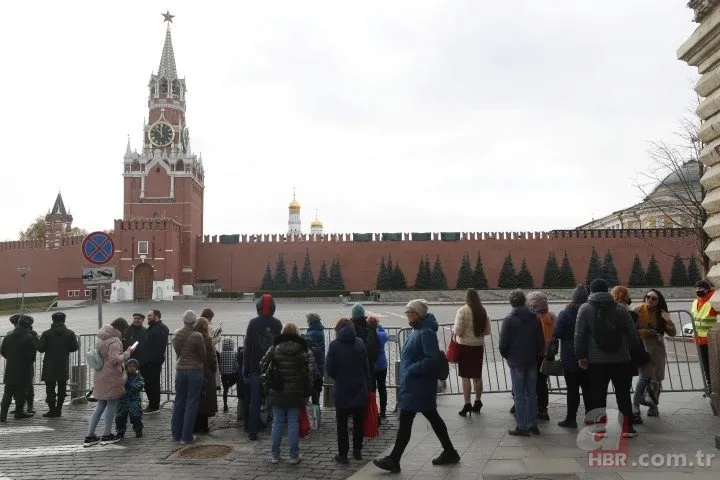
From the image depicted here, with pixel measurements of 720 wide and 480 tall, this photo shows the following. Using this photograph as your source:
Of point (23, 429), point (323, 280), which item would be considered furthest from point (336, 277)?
point (23, 429)

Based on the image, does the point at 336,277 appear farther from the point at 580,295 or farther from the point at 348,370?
the point at 348,370

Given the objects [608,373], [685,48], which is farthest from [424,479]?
[685,48]

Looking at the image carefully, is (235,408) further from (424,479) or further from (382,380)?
(424,479)

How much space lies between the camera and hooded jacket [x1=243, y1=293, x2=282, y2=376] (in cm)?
595

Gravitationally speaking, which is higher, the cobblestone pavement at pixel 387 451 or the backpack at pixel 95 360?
the backpack at pixel 95 360

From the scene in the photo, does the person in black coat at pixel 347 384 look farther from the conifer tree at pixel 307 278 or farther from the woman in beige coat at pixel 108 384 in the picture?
the conifer tree at pixel 307 278

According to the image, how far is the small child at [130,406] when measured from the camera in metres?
6.22

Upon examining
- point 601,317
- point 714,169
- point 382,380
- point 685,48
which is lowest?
point 382,380

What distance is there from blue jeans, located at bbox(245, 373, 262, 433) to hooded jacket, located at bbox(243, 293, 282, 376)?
0.08m

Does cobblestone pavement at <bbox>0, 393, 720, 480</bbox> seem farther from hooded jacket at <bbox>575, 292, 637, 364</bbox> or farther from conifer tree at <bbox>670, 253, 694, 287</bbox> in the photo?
conifer tree at <bbox>670, 253, 694, 287</bbox>

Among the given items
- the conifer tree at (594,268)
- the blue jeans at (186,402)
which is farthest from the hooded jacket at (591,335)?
the conifer tree at (594,268)

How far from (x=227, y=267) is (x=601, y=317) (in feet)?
Result: 144

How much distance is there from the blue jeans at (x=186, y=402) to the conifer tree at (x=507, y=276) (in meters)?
39.7

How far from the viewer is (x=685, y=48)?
6.48 m
